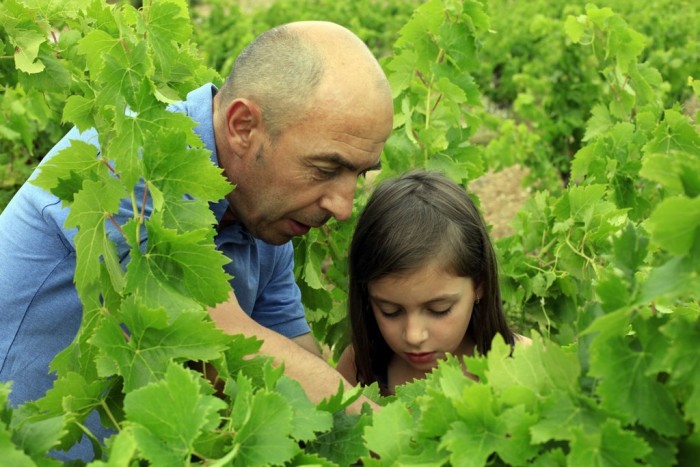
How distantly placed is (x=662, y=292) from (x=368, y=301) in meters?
1.96

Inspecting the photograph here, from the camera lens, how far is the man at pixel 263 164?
292 cm

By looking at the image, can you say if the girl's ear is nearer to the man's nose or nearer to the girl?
the girl

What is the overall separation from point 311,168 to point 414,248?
15.3 inches

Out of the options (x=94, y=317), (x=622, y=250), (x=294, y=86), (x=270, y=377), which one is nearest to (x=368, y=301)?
(x=294, y=86)

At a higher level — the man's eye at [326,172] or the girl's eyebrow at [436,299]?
the man's eye at [326,172]

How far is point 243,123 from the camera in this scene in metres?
3.07

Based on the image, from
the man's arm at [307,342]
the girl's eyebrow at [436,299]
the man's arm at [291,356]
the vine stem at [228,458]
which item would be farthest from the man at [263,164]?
the vine stem at [228,458]

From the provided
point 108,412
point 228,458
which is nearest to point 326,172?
point 108,412

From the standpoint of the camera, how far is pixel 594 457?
1507mm

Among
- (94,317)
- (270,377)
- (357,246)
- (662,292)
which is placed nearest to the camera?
(662,292)

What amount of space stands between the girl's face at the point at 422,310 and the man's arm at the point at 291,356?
0.51 m

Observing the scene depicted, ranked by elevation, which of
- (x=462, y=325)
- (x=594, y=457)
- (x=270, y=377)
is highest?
(x=594, y=457)

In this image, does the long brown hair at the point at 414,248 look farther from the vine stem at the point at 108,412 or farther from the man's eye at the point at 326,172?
the vine stem at the point at 108,412

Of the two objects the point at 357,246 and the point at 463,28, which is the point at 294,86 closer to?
the point at 357,246
